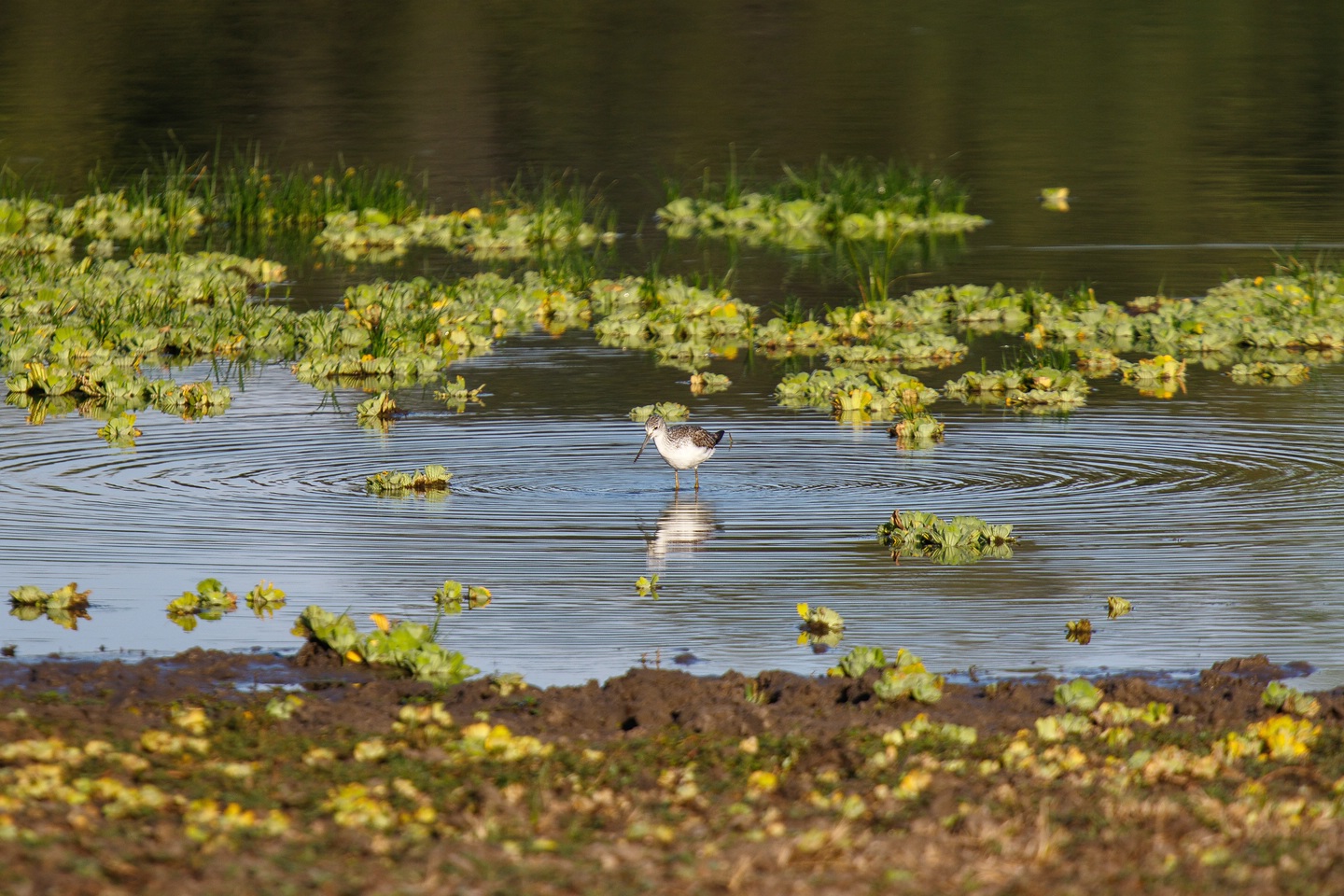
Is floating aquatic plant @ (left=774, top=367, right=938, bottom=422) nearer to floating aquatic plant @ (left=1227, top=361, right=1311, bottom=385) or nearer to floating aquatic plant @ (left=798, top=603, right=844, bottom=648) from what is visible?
floating aquatic plant @ (left=1227, top=361, right=1311, bottom=385)

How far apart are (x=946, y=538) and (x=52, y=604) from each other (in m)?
4.39

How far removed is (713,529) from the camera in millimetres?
10812

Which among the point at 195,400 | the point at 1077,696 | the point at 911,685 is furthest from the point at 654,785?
the point at 195,400

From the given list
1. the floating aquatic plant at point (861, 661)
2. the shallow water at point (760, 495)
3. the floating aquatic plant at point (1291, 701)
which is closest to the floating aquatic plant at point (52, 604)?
the shallow water at point (760, 495)

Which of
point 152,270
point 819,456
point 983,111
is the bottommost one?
point 819,456

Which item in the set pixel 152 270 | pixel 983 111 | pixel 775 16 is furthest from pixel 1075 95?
pixel 152 270

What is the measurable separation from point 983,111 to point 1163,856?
30.5 metres

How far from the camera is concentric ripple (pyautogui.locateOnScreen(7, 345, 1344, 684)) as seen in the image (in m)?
8.66

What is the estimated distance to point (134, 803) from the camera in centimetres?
589

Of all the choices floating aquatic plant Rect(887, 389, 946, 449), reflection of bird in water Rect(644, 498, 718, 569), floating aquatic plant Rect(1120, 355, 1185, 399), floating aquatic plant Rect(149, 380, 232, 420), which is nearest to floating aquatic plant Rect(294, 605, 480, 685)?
reflection of bird in water Rect(644, 498, 718, 569)

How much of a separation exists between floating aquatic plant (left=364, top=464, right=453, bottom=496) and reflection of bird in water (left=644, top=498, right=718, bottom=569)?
4.59 feet

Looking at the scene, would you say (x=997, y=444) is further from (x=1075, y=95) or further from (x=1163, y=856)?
(x=1075, y=95)

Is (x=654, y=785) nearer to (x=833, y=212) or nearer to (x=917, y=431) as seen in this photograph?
(x=917, y=431)

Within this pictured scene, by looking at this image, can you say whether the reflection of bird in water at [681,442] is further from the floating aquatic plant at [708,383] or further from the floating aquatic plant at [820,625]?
the floating aquatic plant at [708,383]
